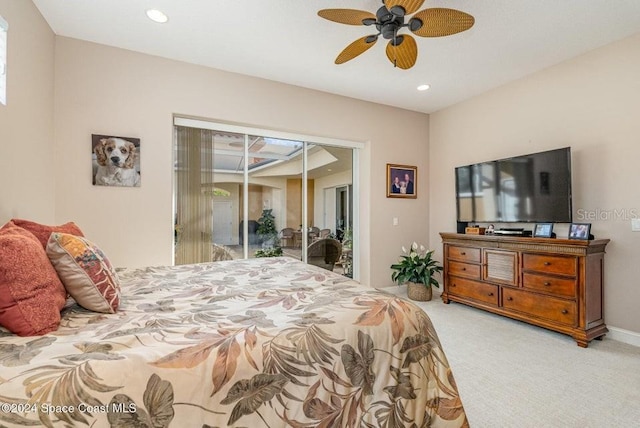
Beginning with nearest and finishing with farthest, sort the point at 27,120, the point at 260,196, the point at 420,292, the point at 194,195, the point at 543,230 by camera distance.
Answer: the point at 27,120 < the point at 543,230 < the point at 194,195 < the point at 260,196 < the point at 420,292

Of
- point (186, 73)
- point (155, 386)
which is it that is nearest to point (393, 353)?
point (155, 386)

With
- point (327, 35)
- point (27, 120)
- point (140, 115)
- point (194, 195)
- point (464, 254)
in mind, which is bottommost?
point (464, 254)

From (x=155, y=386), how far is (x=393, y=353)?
801 mm

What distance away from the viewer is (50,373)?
76 cm

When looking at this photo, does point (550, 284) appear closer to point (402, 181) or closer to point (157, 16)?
point (402, 181)

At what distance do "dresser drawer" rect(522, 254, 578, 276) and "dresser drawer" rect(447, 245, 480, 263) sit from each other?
1.75 ft

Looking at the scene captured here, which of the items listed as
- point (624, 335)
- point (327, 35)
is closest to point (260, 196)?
point (327, 35)

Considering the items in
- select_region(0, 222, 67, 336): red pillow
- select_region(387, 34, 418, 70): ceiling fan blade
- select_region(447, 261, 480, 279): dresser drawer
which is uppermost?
select_region(387, 34, 418, 70): ceiling fan blade

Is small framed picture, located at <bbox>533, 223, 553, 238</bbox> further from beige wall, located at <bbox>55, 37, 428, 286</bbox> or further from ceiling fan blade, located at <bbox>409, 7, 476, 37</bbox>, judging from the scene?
beige wall, located at <bbox>55, 37, 428, 286</bbox>

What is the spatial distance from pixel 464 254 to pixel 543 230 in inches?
33.8

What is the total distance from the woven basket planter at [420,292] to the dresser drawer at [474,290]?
11.3 inches

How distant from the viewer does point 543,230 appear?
3121mm

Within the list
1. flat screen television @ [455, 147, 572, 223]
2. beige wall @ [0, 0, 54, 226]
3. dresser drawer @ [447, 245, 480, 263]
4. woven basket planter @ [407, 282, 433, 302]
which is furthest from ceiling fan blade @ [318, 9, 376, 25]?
woven basket planter @ [407, 282, 433, 302]

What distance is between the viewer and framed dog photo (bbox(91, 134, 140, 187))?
2844 millimetres
